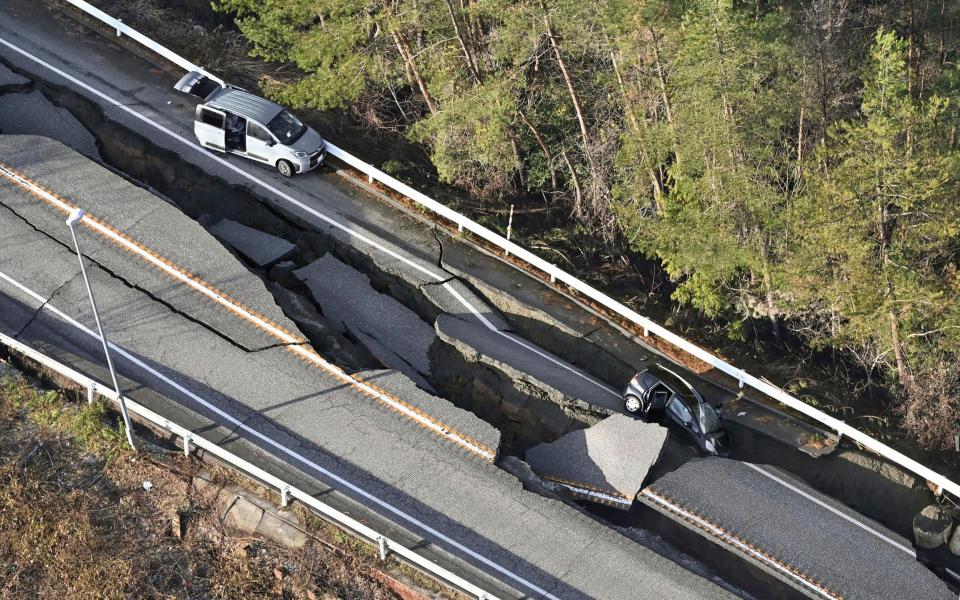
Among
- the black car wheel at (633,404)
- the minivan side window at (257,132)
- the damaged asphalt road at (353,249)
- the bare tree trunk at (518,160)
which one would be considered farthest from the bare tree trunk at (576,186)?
the black car wheel at (633,404)

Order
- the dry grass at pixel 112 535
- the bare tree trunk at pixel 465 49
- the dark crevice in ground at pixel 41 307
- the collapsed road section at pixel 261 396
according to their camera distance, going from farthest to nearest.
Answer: the bare tree trunk at pixel 465 49
the dark crevice in ground at pixel 41 307
the collapsed road section at pixel 261 396
the dry grass at pixel 112 535

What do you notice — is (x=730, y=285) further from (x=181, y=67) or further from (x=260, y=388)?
(x=181, y=67)

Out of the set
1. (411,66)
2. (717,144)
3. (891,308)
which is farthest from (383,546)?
(411,66)

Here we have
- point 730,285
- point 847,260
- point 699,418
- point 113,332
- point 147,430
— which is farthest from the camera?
point 730,285

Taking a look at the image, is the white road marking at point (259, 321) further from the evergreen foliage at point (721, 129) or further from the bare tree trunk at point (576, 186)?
the bare tree trunk at point (576, 186)

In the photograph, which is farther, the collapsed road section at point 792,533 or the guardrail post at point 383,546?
the collapsed road section at point 792,533

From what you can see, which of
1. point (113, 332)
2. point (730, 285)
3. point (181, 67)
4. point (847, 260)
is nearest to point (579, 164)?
point (730, 285)
